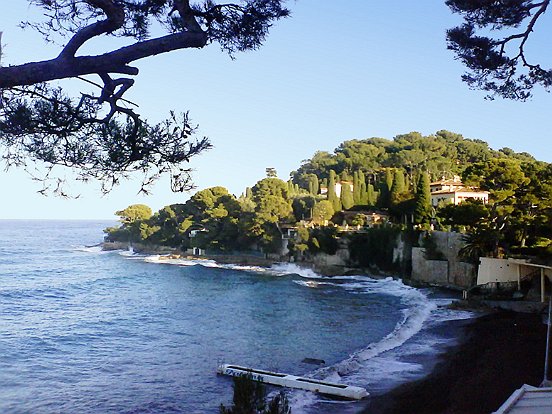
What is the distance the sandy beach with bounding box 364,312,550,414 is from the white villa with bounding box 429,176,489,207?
75.3 feet

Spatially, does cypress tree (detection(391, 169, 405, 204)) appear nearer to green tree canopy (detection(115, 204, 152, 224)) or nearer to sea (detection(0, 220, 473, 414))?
sea (detection(0, 220, 473, 414))

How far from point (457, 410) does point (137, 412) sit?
6.07 meters

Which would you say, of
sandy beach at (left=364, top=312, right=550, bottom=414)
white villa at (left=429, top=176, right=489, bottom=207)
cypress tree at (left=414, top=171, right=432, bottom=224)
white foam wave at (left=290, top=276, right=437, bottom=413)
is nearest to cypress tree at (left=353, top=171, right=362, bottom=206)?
white villa at (left=429, top=176, right=489, bottom=207)

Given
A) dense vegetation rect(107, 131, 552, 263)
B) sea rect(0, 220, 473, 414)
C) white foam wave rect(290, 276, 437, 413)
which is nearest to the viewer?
Result: sea rect(0, 220, 473, 414)

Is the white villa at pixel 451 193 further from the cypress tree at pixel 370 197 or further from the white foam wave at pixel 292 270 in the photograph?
the white foam wave at pixel 292 270

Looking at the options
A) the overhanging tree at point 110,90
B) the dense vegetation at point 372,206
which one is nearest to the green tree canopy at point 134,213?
the dense vegetation at point 372,206

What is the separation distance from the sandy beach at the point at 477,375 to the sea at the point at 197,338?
52 cm

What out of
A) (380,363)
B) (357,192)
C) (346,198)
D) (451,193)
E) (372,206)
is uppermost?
(357,192)

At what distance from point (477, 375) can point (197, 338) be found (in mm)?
9424

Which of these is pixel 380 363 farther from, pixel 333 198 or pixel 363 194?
pixel 363 194

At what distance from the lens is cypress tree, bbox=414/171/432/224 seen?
3806 cm

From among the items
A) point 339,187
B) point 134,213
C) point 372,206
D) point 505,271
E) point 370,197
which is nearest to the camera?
point 505,271

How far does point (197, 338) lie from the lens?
18781 millimetres

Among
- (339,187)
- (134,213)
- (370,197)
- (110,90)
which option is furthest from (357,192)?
(110,90)
